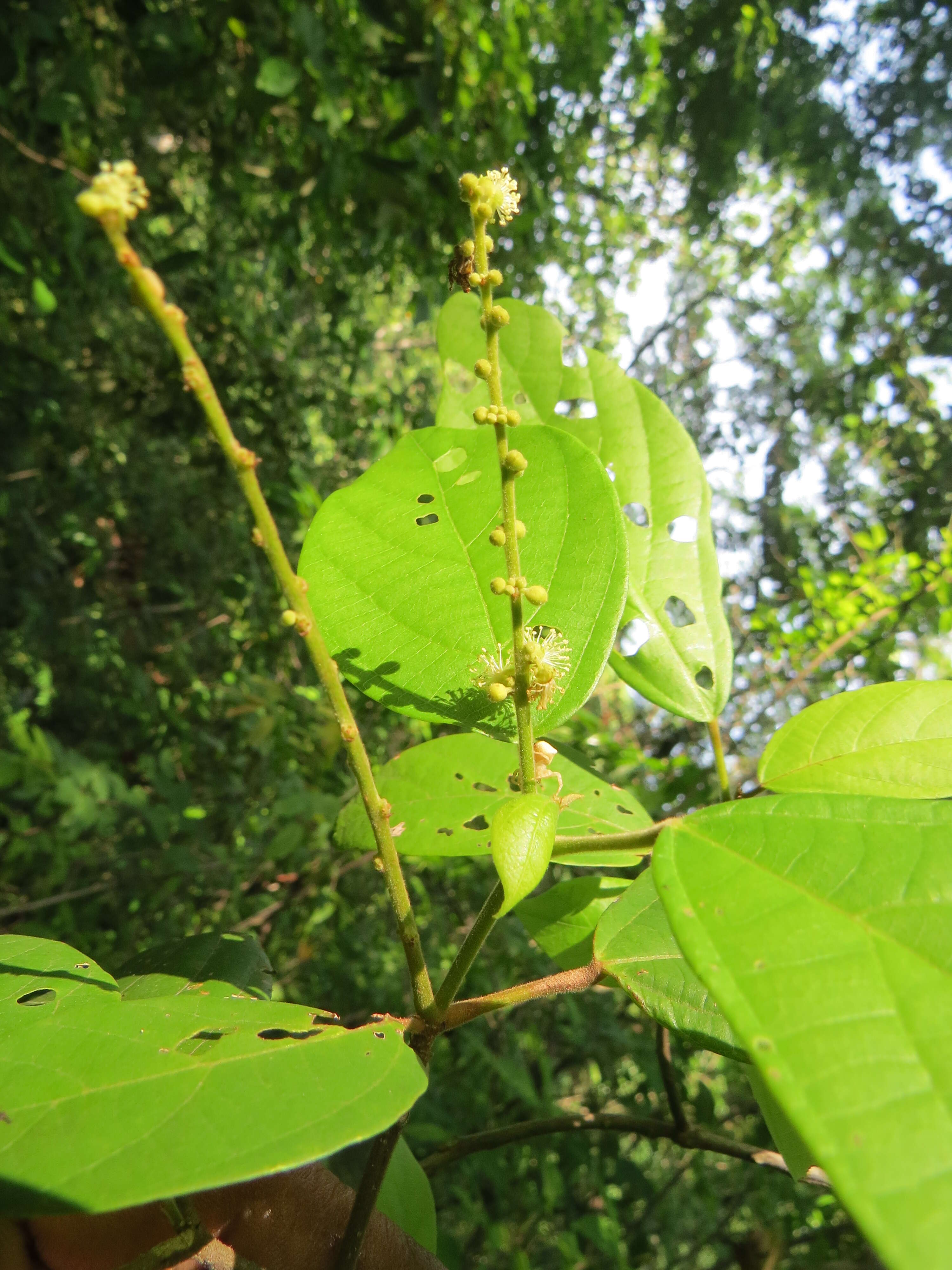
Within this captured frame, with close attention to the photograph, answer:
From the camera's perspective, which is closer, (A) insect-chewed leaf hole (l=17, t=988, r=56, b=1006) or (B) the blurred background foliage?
(A) insect-chewed leaf hole (l=17, t=988, r=56, b=1006)

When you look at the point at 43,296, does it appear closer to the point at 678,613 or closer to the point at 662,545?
the point at 678,613

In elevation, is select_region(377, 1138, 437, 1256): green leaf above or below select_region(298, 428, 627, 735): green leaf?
below

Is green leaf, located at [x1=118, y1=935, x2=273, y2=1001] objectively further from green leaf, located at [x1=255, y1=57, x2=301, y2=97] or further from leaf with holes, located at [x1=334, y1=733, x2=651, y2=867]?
green leaf, located at [x1=255, y1=57, x2=301, y2=97]

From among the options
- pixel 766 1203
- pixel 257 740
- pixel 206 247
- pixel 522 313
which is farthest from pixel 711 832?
pixel 206 247

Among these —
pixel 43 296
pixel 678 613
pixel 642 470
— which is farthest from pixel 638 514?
pixel 43 296

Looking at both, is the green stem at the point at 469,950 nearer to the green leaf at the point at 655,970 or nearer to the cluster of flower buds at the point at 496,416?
the green leaf at the point at 655,970

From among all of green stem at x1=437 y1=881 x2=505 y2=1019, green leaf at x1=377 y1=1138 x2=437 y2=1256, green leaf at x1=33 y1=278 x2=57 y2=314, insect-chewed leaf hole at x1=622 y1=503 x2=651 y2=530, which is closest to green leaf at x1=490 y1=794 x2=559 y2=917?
green stem at x1=437 y1=881 x2=505 y2=1019
